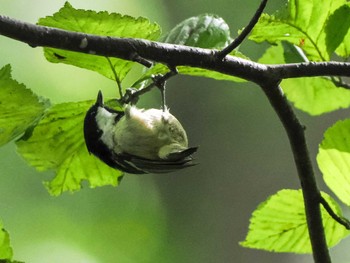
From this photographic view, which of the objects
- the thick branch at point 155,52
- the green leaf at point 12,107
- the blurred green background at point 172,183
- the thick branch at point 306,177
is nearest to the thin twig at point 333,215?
the thick branch at point 306,177

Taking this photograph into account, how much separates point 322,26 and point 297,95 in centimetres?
20

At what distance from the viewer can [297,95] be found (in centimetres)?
80

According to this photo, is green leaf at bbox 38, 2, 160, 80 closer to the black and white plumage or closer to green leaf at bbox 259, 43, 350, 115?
the black and white plumage

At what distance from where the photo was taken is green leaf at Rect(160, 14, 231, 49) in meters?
0.58

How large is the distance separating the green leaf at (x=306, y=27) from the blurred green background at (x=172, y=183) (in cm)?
121

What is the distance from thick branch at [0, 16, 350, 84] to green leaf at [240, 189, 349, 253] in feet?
0.52

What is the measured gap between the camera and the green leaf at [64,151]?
0.59 meters

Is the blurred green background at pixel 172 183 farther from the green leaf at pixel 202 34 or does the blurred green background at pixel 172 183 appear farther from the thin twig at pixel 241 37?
the thin twig at pixel 241 37

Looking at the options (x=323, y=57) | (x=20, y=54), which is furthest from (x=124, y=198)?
(x=323, y=57)

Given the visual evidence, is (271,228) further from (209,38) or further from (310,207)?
(209,38)

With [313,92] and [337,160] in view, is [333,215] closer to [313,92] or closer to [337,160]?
[337,160]

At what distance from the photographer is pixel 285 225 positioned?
2.19ft

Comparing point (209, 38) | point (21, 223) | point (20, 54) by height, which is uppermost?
point (20, 54)

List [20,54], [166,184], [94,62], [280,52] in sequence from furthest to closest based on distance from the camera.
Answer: [166,184], [20,54], [280,52], [94,62]
